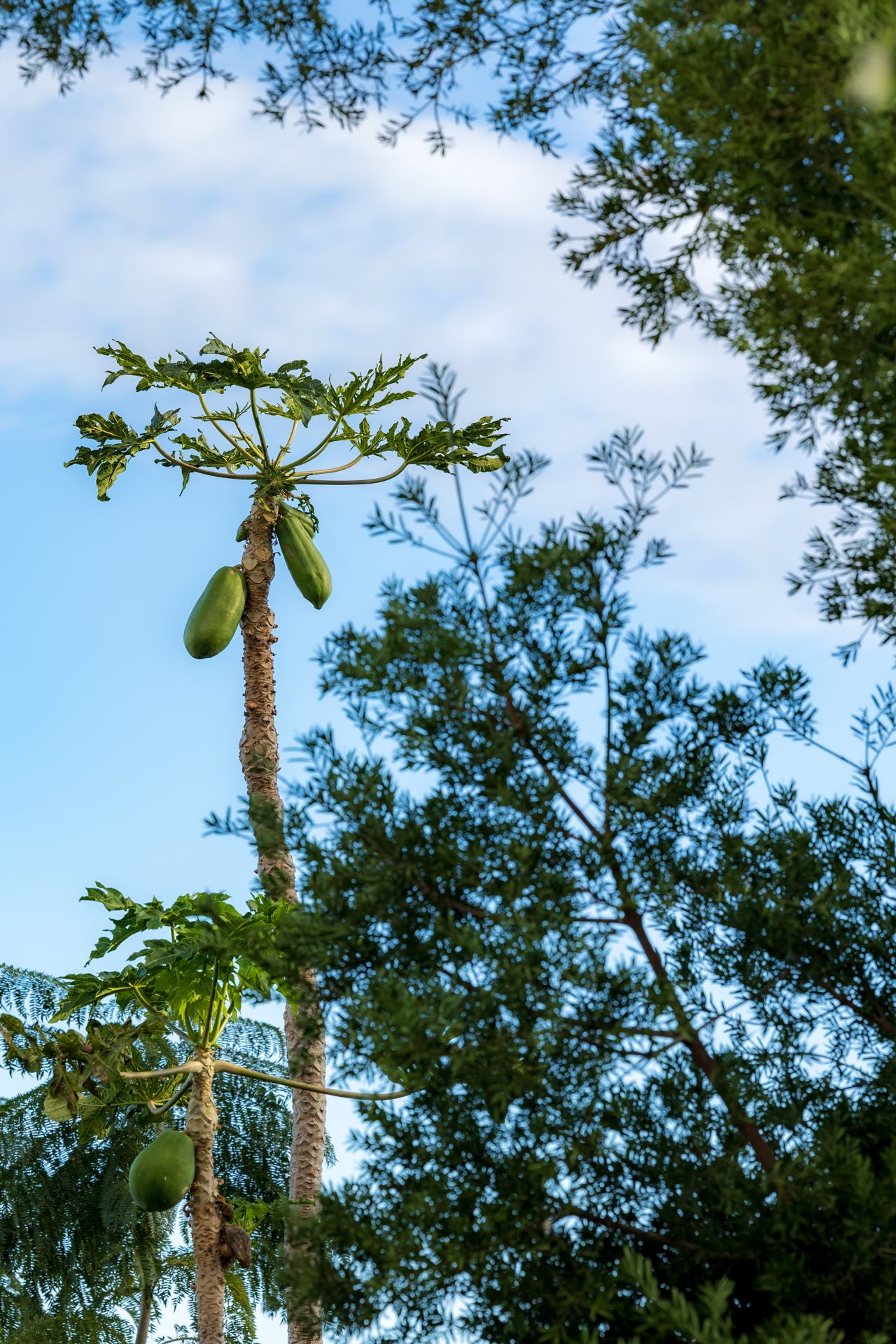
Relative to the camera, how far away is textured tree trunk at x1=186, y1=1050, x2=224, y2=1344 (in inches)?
215

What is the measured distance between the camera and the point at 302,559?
6617 millimetres

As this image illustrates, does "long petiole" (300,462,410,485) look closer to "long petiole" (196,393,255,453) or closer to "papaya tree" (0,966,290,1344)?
"long petiole" (196,393,255,453)

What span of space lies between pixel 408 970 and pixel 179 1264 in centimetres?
622

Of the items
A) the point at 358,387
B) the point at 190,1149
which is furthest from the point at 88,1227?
the point at 358,387

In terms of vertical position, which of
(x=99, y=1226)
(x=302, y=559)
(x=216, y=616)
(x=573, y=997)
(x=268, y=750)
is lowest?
(x=573, y=997)

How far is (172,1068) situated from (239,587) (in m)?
2.31

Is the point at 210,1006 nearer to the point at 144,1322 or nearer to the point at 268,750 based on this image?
the point at 268,750

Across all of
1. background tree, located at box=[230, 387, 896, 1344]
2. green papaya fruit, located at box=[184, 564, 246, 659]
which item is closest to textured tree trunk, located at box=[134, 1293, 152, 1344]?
green papaya fruit, located at box=[184, 564, 246, 659]

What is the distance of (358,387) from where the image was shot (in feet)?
21.7

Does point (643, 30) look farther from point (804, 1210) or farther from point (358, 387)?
point (358, 387)

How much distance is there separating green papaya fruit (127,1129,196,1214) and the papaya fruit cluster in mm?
2329

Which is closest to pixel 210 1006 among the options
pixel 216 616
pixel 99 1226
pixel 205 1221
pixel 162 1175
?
pixel 162 1175

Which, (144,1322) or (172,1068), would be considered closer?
(172,1068)

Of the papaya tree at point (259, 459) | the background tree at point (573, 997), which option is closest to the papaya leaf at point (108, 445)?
the papaya tree at point (259, 459)
